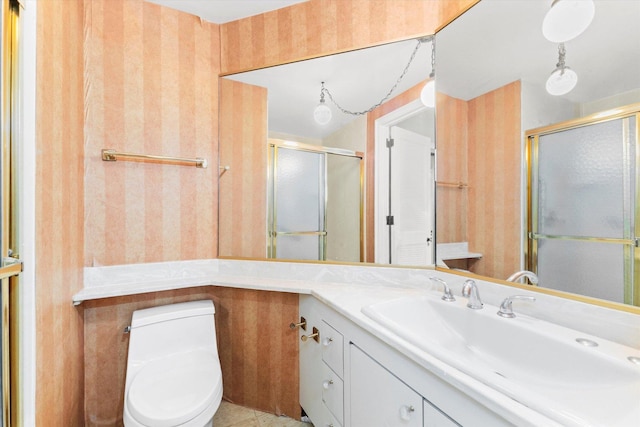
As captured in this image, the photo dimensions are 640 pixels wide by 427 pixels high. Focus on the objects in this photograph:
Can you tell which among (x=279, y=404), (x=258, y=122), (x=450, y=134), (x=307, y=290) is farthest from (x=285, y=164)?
(x=279, y=404)

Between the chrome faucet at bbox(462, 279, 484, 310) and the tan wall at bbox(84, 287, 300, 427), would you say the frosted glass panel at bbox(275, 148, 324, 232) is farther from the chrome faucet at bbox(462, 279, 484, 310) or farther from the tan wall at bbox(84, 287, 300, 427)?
the chrome faucet at bbox(462, 279, 484, 310)

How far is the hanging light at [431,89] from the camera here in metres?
1.34

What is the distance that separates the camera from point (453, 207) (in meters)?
1.31

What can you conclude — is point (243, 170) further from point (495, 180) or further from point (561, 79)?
point (561, 79)

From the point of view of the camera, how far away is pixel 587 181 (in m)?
0.85

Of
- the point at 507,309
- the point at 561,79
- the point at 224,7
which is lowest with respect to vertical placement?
the point at 507,309

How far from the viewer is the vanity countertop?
0.64 m

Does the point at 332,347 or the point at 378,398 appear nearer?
the point at 378,398

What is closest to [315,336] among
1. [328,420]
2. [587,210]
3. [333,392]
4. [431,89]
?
[333,392]

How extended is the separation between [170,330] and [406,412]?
4.03 ft

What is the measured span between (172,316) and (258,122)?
3.84 feet

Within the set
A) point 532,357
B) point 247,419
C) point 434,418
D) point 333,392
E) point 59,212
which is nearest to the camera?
point 434,418

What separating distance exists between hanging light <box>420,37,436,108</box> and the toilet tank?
1.57m

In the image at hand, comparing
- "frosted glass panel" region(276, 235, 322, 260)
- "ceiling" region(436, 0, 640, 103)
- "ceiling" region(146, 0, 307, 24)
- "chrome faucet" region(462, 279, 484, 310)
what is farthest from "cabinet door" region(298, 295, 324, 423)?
"ceiling" region(146, 0, 307, 24)
